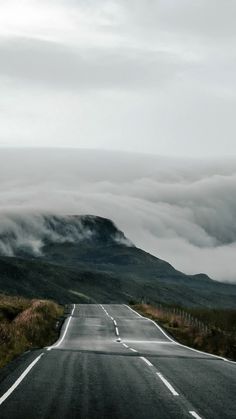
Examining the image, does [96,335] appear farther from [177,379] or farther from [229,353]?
[177,379]

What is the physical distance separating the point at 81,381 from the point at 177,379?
118 inches

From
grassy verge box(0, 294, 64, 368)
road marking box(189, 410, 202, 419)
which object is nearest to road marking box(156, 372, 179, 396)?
road marking box(189, 410, 202, 419)

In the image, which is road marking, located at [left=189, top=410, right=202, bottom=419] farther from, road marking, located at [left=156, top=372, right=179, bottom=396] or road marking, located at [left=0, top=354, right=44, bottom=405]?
road marking, located at [left=0, top=354, right=44, bottom=405]

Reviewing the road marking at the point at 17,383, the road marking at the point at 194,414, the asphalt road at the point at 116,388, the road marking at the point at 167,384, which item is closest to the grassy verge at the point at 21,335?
the asphalt road at the point at 116,388

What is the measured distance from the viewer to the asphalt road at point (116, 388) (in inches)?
499

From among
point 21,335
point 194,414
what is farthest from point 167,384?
point 21,335

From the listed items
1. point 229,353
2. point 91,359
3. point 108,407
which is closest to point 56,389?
point 108,407

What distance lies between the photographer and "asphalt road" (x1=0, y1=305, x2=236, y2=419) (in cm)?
1267

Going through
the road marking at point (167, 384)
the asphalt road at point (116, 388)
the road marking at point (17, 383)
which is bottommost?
the road marking at point (17, 383)

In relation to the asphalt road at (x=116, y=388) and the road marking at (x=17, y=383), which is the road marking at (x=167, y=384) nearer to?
the asphalt road at (x=116, y=388)

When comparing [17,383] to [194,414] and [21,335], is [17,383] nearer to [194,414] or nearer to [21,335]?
[194,414]

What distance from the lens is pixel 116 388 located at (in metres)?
15.8

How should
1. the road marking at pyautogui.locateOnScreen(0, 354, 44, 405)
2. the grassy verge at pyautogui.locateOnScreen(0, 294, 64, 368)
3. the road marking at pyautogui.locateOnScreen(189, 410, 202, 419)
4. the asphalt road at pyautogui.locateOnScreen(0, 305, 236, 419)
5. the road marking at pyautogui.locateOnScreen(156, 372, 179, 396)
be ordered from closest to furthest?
the road marking at pyautogui.locateOnScreen(189, 410, 202, 419)
the asphalt road at pyautogui.locateOnScreen(0, 305, 236, 419)
the road marking at pyautogui.locateOnScreen(0, 354, 44, 405)
the road marking at pyautogui.locateOnScreen(156, 372, 179, 396)
the grassy verge at pyautogui.locateOnScreen(0, 294, 64, 368)

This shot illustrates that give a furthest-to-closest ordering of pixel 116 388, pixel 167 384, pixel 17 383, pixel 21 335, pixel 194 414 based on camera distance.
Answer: pixel 21 335
pixel 167 384
pixel 17 383
pixel 116 388
pixel 194 414
